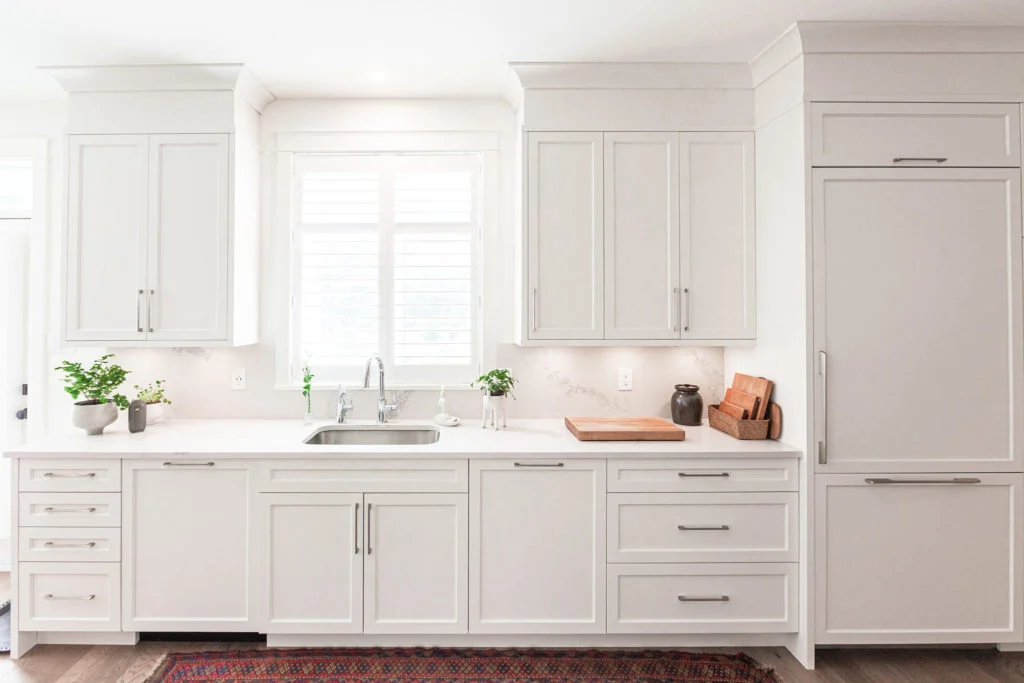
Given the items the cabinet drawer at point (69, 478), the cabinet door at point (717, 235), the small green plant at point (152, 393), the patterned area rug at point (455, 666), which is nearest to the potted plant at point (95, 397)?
the small green plant at point (152, 393)

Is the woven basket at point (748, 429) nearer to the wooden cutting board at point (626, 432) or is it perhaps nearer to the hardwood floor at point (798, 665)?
the wooden cutting board at point (626, 432)

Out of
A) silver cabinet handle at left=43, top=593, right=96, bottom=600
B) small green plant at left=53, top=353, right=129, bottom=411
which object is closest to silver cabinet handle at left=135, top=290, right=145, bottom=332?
small green plant at left=53, top=353, right=129, bottom=411

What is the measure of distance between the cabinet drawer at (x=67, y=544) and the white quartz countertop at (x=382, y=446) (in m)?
0.30

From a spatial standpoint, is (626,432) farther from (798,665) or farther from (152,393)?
(152,393)

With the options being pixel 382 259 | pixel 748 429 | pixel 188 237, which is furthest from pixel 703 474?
pixel 188 237

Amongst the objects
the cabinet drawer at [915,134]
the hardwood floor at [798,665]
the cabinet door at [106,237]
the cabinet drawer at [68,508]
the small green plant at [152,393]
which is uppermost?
the cabinet drawer at [915,134]

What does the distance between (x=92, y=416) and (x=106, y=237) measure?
2.63ft

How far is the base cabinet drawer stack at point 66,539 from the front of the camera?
2.39 m

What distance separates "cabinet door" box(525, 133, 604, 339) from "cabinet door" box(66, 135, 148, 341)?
1757 mm

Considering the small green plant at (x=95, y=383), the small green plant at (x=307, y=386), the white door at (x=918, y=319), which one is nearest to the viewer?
the white door at (x=918, y=319)

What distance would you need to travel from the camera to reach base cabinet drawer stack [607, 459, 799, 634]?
7.93 feet

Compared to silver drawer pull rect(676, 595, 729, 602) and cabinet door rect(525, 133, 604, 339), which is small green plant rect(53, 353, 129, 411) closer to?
cabinet door rect(525, 133, 604, 339)

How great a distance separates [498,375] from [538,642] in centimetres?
114

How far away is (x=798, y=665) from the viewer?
2.39 metres
